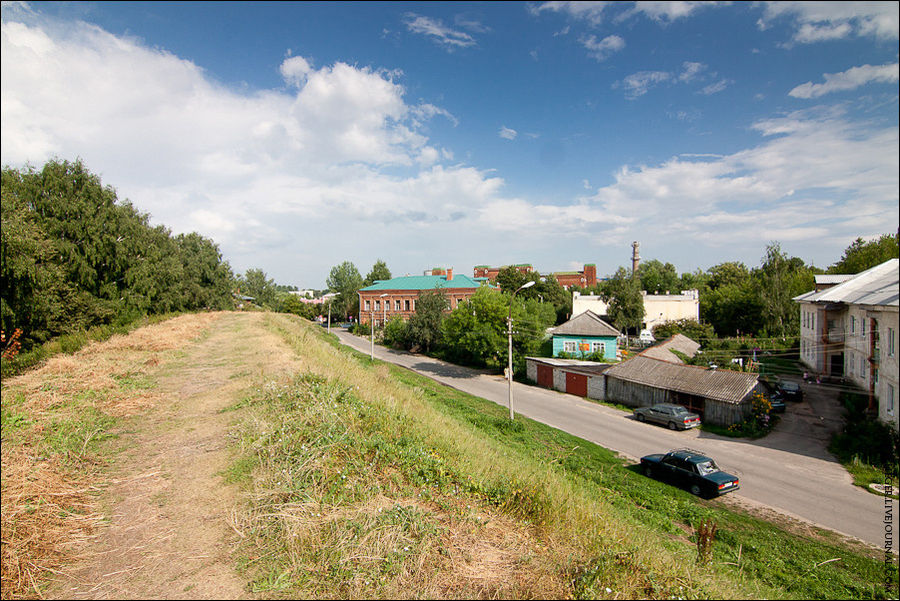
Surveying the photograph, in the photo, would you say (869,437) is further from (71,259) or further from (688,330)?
(688,330)

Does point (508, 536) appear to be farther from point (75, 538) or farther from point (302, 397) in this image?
point (302, 397)

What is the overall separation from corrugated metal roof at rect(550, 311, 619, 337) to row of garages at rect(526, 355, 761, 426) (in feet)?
10.9

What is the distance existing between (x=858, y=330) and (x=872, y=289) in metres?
1.02

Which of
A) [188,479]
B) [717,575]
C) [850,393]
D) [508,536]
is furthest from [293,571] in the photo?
[850,393]

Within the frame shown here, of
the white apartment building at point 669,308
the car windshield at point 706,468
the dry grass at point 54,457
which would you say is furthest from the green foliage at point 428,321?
the dry grass at point 54,457

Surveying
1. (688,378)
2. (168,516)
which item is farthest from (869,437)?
(688,378)

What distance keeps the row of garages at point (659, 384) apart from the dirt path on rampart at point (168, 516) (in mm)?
22007

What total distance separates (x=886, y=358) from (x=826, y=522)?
1114 centimetres

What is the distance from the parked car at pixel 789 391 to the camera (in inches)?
793

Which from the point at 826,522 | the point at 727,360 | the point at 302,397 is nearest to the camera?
the point at 302,397

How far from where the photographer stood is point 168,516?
4.43 metres

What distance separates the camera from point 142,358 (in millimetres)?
13523

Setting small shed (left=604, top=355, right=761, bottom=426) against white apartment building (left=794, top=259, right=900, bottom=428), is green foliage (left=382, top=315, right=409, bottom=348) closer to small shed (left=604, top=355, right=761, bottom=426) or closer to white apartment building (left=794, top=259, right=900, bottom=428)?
small shed (left=604, top=355, right=761, bottom=426)

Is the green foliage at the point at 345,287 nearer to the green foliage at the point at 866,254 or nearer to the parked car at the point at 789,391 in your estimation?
the parked car at the point at 789,391
